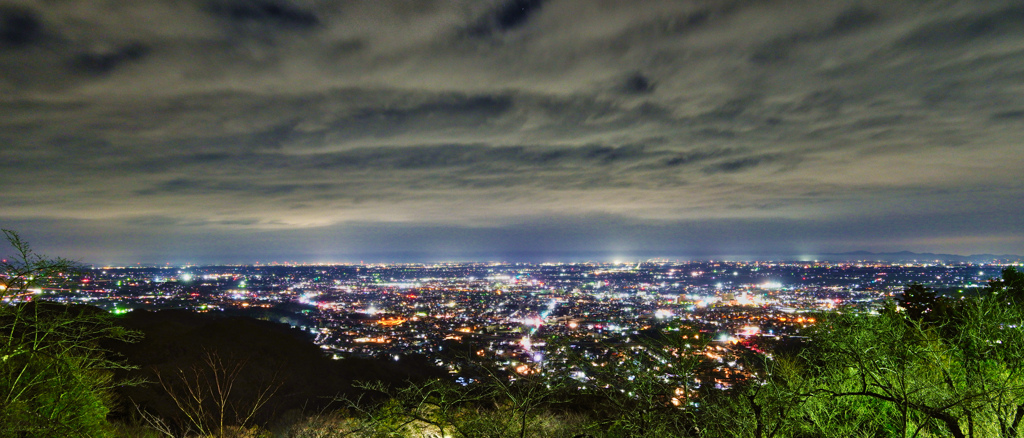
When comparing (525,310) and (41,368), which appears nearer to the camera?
(41,368)

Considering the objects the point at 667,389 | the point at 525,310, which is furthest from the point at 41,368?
the point at 525,310

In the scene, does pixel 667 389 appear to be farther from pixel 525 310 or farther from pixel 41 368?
pixel 525 310

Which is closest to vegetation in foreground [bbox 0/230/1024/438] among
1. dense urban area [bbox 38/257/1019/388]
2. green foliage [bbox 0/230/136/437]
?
green foliage [bbox 0/230/136/437]

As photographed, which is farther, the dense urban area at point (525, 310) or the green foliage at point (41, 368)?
the dense urban area at point (525, 310)

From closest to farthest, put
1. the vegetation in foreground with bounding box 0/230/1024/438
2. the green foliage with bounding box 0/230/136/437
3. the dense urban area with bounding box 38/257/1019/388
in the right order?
the vegetation in foreground with bounding box 0/230/1024/438
the green foliage with bounding box 0/230/136/437
the dense urban area with bounding box 38/257/1019/388

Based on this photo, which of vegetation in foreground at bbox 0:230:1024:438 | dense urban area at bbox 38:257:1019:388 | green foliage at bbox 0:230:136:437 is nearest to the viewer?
vegetation in foreground at bbox 0:230:1024:438

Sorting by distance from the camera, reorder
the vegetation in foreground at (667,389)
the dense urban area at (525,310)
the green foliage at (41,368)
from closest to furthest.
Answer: the vegetation in foreground at (667,389) → the green foliage at (41,368) → the dense urban area at (525,310)

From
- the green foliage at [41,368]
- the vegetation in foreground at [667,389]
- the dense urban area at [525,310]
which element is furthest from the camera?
the dense urban area at [525,310]

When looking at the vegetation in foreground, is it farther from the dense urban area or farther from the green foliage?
the dense urban area

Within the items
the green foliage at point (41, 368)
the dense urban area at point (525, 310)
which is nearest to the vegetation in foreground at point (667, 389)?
the green foliage at point (41, 368)

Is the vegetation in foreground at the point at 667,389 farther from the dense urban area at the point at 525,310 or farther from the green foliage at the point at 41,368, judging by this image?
the dense urban area at the point at 525,310

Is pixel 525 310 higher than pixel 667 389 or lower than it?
lower
